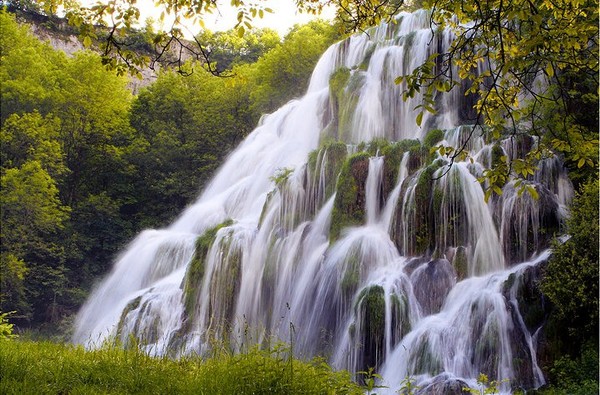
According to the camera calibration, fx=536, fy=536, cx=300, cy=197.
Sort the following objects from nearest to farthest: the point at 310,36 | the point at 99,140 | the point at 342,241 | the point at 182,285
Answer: the point at 342,241, the point at 182,285, the point at 99,140, the point at 310,36

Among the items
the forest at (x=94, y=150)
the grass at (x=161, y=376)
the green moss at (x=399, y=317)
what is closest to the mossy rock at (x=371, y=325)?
the green moss at (x=399, y=317)

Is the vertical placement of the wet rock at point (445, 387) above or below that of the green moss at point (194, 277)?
below

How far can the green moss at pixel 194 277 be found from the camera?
48.4 ft

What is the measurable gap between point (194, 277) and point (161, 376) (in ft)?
34.5

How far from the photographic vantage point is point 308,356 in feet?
36.2

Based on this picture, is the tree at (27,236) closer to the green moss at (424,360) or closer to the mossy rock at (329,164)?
the mossy rock at (329,164)

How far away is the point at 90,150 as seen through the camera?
90.1 ft

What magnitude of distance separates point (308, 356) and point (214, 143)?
19.2 metres

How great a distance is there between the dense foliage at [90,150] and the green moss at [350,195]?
532 inches

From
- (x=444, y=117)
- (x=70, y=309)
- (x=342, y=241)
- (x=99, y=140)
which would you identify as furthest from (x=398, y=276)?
(x=99, y=140)

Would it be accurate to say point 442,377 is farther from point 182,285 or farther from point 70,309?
point 70,309

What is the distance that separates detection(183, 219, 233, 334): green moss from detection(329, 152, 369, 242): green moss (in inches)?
158

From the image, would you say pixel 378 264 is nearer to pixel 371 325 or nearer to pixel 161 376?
pixel 371 325

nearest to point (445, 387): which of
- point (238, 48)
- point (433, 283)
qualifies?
point (433, 283)
